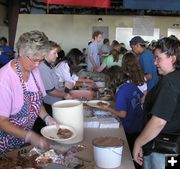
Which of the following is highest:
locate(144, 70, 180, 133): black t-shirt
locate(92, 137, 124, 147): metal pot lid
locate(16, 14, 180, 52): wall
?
locate(16, 14, 180, 52): wall

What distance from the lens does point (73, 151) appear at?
2189mm

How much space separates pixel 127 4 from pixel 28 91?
502 cm

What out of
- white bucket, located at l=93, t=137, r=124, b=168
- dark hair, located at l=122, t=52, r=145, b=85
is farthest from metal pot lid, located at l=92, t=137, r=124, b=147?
dark hair, located at l=122, t=52, r=145, b=85

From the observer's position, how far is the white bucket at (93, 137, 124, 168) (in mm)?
1854

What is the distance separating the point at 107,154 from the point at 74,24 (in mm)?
10645

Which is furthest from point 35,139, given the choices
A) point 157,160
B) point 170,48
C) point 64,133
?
point 170,48

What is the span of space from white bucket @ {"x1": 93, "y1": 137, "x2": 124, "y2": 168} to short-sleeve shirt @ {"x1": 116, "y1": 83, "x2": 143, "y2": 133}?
0.94 m

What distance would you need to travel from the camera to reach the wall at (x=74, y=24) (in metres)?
11.9

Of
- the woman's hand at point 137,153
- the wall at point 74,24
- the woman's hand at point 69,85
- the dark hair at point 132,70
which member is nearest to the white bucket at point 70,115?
the woman's hand at point 137,153

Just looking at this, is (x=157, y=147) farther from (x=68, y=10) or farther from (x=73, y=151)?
(x=68, y=10)

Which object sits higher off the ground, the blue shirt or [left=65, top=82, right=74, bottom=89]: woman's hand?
the blue shirt

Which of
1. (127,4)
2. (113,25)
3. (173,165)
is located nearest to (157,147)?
(173,165)

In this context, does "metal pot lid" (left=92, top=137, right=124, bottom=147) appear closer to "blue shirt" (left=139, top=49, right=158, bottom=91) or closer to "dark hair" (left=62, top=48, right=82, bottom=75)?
"dark hair" (left=62, top=48, right=82, bottom=75)

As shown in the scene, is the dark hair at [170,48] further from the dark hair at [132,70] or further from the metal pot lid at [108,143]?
the dark hair at [132,70]
